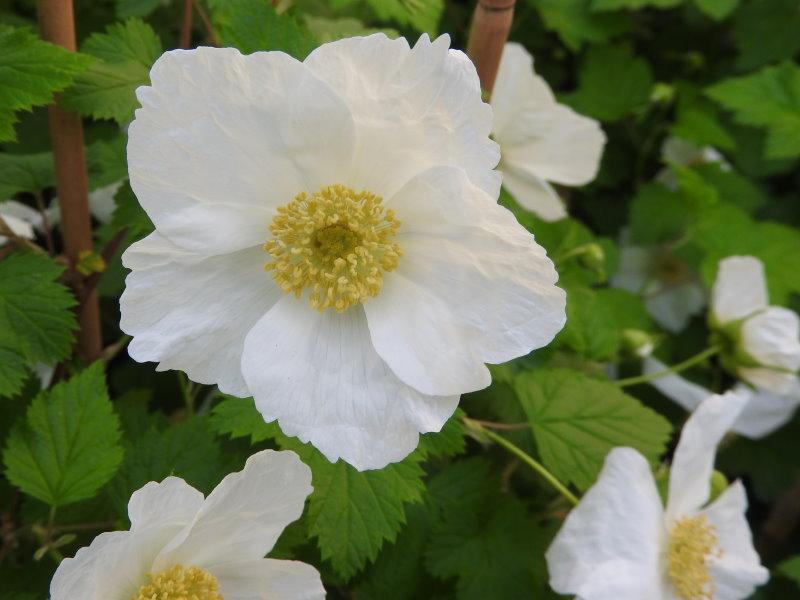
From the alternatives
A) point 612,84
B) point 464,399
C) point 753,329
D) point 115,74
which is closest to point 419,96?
point 115,74

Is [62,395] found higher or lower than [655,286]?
higher

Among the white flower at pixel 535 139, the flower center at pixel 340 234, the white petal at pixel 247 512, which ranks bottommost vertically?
the white petal at pixel 247 512

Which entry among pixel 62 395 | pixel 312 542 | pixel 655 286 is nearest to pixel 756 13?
pixel 655 286

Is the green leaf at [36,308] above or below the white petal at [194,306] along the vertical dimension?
below

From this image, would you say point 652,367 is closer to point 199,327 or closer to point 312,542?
point 312,542

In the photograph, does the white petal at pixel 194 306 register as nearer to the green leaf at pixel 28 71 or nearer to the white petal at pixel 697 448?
the green leaf at pixel 28 71

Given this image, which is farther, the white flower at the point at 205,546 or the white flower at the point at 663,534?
the white flower at the point at 663,534

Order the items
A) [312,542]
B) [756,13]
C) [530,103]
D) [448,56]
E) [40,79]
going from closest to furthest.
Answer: [448,56]
[40,79]
[312,542]
[530,103]
[756,13]

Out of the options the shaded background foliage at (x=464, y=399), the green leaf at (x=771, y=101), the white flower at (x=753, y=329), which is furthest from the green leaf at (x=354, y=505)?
the green leaf at (x=771, y=101)

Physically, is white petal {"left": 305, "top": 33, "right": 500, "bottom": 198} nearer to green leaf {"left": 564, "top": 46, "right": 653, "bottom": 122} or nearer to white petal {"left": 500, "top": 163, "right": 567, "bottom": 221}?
white petal {"left": 500, "top": 163, "right": 567, "bottom": 221}
